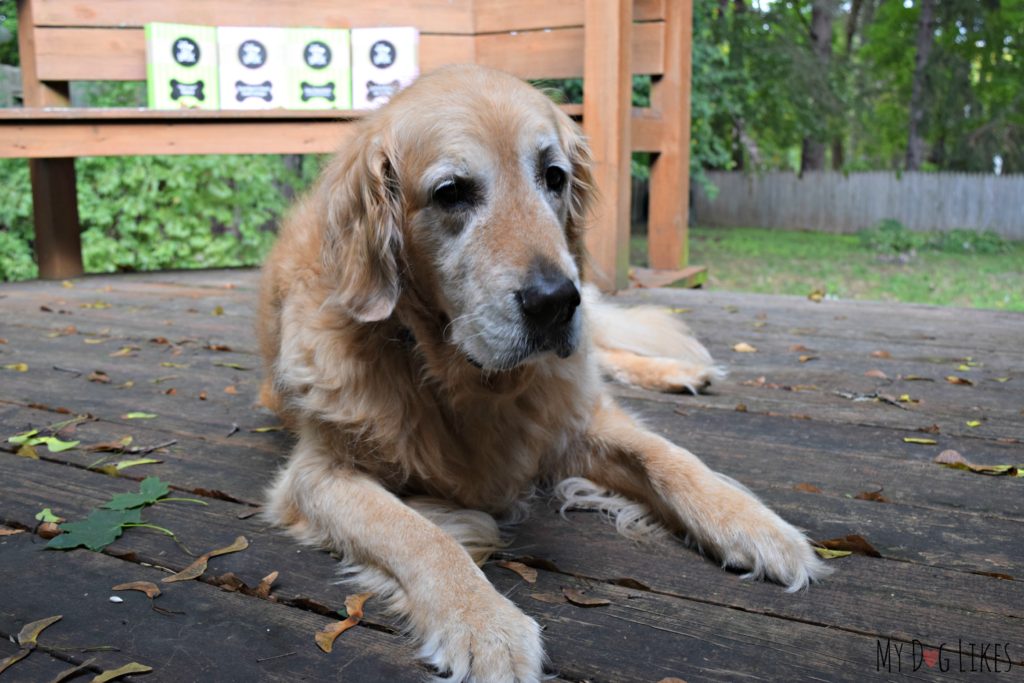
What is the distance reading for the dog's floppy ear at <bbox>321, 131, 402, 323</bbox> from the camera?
215cm

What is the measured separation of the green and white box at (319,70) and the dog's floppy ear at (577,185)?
3.94m

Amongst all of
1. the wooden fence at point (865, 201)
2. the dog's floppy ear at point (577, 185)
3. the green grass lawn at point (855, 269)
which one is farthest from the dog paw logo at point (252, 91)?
the wooden fence at point (865, 201)

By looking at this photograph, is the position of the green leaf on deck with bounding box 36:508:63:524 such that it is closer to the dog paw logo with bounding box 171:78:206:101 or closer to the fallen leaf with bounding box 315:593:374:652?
the fallen leaf with bounding box 315:593:374:652

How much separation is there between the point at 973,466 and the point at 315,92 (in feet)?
16.3

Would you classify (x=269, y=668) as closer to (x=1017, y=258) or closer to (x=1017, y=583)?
(x=1017, y=583)

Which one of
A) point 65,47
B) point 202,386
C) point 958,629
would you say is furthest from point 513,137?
point 65,47

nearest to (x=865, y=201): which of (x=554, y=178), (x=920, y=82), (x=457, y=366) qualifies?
(x=920, y=82)

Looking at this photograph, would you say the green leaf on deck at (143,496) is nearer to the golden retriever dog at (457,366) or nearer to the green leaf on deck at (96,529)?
the green leaf on deck at (96,529)

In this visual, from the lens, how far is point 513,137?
83.4 inches

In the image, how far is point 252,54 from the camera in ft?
19.7

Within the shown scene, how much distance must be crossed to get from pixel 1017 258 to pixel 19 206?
16227mm

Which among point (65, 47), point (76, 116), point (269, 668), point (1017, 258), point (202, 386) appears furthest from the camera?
point (1017, 258)

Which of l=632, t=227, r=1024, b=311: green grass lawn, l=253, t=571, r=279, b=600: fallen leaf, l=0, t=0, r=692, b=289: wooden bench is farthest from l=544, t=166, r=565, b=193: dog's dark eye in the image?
l=632, t=227, r=1024, b=311: green grass lawn

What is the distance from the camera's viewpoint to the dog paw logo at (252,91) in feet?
19.7
